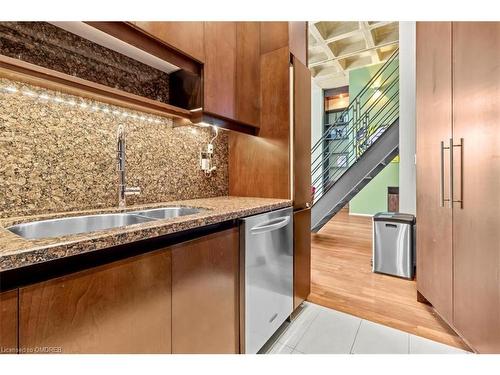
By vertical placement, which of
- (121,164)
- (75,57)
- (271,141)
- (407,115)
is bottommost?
(121,164)

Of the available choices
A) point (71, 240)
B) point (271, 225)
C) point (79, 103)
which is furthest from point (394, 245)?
point (79, 103)

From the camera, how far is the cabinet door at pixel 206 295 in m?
0.94

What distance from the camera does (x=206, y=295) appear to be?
1060 mm

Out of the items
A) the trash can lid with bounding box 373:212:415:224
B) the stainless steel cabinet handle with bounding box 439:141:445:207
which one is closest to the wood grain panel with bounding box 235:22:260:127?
the stainless steel cabinet handle with bounding box 439:141:445:207

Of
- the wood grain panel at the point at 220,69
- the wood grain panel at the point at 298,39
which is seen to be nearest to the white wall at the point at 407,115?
the wood grain panel at the point at 298,39

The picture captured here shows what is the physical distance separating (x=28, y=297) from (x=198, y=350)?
71 centimetres

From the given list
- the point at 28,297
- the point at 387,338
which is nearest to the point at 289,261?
the point at 387,338

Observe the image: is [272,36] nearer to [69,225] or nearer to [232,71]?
[232,71]

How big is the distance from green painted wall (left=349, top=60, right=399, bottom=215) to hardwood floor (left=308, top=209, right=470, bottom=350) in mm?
2648

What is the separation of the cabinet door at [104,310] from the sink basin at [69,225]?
474mm

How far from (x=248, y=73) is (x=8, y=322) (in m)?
1.85

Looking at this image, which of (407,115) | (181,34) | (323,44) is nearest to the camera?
(181,34)

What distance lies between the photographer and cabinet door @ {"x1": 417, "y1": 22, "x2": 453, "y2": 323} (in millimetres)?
1637
